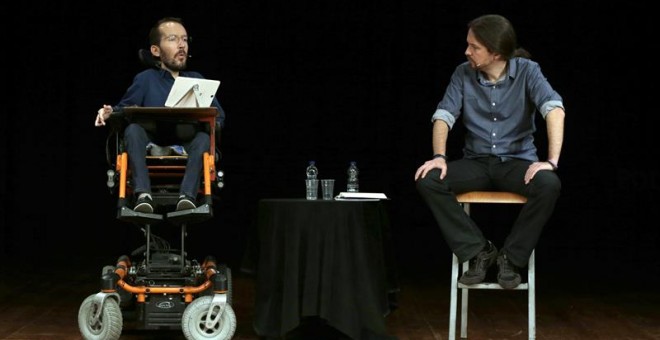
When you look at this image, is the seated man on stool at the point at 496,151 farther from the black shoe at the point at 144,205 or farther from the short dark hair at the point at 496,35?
the black shoe at the point at 144,205

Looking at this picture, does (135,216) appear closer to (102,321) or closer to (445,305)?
(102,321)

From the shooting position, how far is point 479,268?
3941 millimetres

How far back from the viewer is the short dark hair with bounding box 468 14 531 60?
158 inches

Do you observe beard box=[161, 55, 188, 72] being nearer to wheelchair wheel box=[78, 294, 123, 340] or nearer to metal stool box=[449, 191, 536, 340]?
wheelchair wheel box=[78, 294, 123, 340]

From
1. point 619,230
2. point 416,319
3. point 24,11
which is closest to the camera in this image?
point 416,319

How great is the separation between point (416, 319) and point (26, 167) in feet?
13.1

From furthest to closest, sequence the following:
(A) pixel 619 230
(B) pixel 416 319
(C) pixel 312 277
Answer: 1. (A) pixel 619 230
2. (B) pixel 416 319
3. (C) pixel 312 277

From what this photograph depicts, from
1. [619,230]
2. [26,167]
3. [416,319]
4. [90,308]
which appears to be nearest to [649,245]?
[619,230]

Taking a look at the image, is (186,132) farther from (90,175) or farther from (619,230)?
(619,230)

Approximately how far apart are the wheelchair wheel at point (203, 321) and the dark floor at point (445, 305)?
0.24 meters

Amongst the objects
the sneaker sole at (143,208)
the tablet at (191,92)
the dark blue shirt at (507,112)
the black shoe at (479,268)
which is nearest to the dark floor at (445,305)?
the black shoe at (479,268)

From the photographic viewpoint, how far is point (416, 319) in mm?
4641

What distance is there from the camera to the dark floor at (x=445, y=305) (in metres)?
4.32

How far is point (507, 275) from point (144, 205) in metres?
1.31
